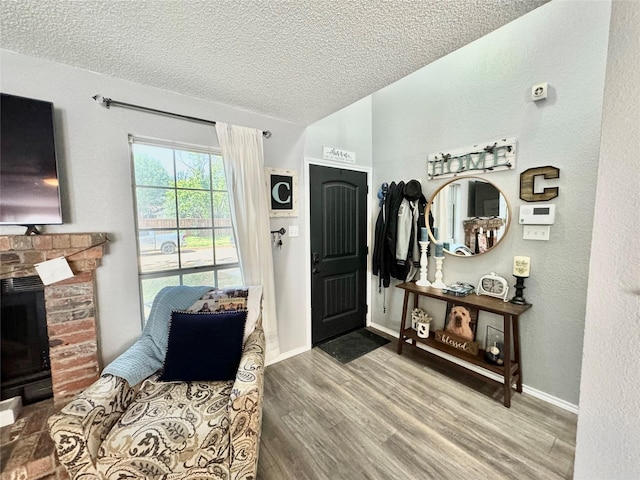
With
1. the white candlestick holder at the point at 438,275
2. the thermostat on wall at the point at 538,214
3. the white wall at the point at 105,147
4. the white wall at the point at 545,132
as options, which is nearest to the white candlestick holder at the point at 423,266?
the white candlestick holder at the point at 438,275

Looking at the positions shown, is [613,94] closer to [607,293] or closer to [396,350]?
[607,293]

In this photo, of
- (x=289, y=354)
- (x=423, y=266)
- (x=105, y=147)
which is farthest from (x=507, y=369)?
(x=105, y=147)

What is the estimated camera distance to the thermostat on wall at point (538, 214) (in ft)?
5.77

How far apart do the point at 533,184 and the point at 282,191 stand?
1.96 meters

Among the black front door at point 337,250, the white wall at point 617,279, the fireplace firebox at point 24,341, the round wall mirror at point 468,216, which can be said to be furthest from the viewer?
the black front door at point 337,250

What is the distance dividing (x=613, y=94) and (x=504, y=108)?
123 centimetres

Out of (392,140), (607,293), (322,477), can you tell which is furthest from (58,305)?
(392,140)

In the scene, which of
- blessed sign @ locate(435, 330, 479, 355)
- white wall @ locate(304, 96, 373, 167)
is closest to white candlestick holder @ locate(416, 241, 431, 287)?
blessed sign @ locate(435, 330, 479, 355)

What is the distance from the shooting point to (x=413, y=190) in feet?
8.10

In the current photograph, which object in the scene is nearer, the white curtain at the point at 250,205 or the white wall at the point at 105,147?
the white wall at the point at 105,147

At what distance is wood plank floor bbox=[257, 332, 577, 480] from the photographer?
1362mm

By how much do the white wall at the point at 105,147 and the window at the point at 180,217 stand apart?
0.07m

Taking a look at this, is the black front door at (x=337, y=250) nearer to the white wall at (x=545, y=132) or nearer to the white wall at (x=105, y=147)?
the white wall at (x=545, y=132)

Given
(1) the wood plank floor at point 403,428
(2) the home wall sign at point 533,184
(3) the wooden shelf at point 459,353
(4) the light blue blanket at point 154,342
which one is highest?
(2) the home wall sign at point 533,184
